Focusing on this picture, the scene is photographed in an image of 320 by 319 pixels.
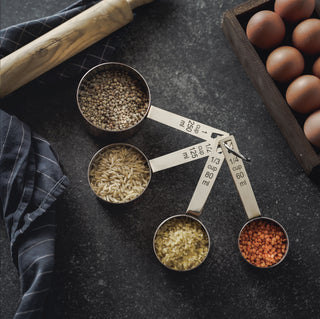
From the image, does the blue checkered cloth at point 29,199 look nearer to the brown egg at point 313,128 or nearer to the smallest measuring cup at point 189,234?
the smallest measuring cup at point 189,234

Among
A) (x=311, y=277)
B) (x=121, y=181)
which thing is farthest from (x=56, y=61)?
(x=311, y=277)

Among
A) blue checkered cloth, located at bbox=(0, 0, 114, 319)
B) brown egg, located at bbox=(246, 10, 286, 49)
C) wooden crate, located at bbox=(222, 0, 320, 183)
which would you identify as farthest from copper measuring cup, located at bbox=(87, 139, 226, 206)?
brown egg, located at bbox=(246, 10, 286, 49)

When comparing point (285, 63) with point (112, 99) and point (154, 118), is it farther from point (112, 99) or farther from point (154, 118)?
point (112, 99)

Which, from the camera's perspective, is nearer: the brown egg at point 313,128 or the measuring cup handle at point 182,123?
the brown egg at point 313,128

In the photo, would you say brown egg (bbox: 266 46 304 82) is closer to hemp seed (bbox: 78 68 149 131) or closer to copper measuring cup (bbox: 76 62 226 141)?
copper measuring cup (bbox: 76 62 226 141)

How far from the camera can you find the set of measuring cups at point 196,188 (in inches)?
54.7

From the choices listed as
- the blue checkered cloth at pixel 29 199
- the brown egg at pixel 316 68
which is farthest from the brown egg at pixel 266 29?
the blue checkered cloth at pixel 29 199

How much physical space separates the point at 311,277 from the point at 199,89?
29.8 inches

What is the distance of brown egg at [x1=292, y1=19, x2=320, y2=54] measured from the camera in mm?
1341

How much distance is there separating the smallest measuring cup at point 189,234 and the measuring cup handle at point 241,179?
0.17 feet

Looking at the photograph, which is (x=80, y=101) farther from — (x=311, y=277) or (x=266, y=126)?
(x=311, y=277)

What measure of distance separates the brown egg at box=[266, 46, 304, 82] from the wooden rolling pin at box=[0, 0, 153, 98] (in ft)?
1.69

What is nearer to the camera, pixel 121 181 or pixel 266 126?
pixel 121 181

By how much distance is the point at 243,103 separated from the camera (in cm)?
156
